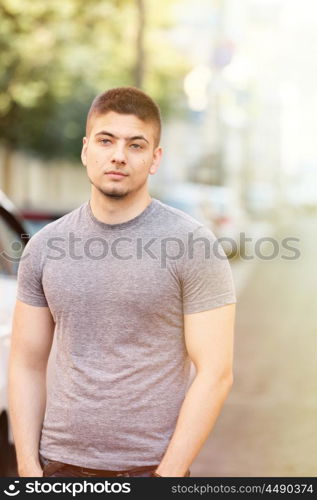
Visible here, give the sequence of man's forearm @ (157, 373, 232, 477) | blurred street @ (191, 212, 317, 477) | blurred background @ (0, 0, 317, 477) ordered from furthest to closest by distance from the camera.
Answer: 1. blurred background @ (0, 0, 317, 477)
2. blurred street @ (191, 212, 317, 477)
3. man's forearm @ (157, 373, 232, 477)

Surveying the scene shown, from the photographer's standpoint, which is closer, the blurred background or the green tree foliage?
the blurred background

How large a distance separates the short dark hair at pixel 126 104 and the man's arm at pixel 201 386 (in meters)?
0.59

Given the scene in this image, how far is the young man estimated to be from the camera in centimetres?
282

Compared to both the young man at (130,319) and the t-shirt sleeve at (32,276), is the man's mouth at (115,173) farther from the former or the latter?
the t-shirt sleeve at (32,276)

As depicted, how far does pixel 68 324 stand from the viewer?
2.88 meters

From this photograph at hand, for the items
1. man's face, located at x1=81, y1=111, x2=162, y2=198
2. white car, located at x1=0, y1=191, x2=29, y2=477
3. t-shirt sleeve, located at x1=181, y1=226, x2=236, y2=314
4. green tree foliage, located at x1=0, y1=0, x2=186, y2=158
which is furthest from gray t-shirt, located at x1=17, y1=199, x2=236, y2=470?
green tree foliage, located at x1=0, y1=0, x2=186, y2=158

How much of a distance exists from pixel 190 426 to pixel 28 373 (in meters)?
0.54

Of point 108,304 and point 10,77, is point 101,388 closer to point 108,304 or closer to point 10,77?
point 108,304

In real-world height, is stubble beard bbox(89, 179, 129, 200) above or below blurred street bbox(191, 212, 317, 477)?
above

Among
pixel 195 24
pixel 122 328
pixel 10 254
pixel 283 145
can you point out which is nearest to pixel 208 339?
pixel 122 328

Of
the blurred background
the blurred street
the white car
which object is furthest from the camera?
the blurred background

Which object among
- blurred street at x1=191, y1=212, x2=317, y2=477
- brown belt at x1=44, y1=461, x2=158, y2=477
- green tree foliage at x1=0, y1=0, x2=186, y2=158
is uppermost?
green tree foliage at x1=0, y1=0, x2=186, y2=158

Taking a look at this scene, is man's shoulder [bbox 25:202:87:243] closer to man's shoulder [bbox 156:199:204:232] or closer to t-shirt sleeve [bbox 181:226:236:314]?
man's shoulder [bbox 156:199:204:232]

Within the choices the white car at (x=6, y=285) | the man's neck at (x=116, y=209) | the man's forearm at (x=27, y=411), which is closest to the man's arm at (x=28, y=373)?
the man's forearm at (x=27, y=411)
